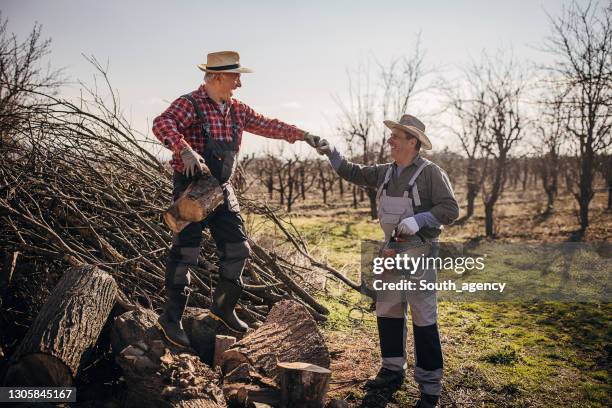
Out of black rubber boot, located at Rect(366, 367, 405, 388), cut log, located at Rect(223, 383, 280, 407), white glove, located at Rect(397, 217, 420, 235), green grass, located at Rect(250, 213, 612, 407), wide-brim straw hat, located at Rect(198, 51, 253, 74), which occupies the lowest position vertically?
green grass, located at Rect(250, 213, 612, 407)

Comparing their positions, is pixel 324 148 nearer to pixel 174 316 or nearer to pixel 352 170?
pixel 352 170

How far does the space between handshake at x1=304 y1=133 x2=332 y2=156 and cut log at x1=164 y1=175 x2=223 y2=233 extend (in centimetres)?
87

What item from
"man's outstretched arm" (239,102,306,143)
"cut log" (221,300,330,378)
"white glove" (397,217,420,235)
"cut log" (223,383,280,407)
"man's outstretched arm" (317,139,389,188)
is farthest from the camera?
"man's outstretched arm" (317,139,389,188)

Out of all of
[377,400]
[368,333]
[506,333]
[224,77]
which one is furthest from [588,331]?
[224,77]

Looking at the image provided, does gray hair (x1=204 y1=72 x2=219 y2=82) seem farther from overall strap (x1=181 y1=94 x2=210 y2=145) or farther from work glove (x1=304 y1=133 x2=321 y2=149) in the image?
work glove (x1=304 y1=133 x2=321 y2=149)

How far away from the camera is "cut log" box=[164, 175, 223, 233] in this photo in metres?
2.67

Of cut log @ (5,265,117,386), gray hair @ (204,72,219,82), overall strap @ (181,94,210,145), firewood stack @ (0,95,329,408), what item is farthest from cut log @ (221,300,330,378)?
gray hair @ (204,72,219,82)

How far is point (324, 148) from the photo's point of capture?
3.35 m

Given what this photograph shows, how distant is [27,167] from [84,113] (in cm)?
69

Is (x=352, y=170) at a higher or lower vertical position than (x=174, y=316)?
higher

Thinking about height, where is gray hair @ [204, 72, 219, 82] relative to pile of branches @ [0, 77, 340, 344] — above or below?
above

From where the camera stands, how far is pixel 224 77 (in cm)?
290

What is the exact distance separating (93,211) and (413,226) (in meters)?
3.04

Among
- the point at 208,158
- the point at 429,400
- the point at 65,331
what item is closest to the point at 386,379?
the point at 429,400
